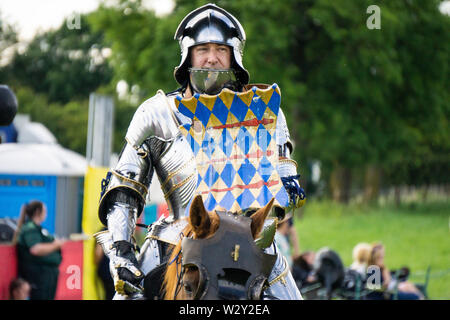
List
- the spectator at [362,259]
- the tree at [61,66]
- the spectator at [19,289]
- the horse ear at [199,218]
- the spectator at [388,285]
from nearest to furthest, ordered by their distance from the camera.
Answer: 1. the horse ear at [199,218]
2. the spectator at [19,289]
3. the spectator at [388,285]
4. the spectator at [362,259]
5. the tree at [61,66]

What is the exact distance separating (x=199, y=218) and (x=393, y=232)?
17.0 meters

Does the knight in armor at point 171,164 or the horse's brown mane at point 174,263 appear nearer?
the horse's brown mane at point 174,263

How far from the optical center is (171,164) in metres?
4.14

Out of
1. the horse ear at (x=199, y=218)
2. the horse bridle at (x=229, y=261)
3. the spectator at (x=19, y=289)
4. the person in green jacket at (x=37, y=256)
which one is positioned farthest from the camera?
the person in green jacket at (x=37, y=256)

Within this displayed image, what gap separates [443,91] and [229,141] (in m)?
19.8

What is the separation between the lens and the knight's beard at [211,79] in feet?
14.0

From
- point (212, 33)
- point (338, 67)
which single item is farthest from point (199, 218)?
point (338, 67)

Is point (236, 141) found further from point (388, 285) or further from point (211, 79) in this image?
point (388, 285)

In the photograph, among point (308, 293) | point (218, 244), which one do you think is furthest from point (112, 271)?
point (308, 293)

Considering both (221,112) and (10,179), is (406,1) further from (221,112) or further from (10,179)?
(221,112)

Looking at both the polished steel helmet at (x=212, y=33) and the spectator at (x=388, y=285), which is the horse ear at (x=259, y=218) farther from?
the spectator at (x=388, y=285)

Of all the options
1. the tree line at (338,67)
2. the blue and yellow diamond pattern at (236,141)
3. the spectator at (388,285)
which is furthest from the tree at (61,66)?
the blue and yellow diamond pattern at (236,141)

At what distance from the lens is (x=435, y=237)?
18422 millimetres

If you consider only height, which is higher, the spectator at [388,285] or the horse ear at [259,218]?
the horse ear at [259,218]
